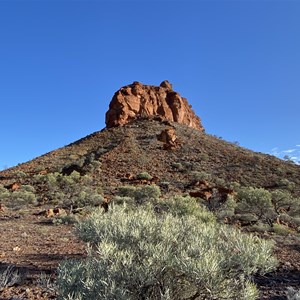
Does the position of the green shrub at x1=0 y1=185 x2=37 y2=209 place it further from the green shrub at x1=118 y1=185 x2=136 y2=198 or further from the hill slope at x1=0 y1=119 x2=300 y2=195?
the green shrub at x1=118 y1=185 x2=136 y2=198

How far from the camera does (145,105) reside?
6106 cm

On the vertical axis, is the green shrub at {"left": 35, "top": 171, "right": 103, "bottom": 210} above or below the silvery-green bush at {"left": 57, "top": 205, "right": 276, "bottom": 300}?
above

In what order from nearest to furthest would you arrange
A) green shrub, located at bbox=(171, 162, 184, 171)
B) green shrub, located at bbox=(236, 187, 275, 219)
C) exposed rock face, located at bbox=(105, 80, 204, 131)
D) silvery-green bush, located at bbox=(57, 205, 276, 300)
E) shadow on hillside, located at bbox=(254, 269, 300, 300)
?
silvery-green bush, located at bbox=(57, 205, 276, 300) → shadow on hillside, located at bbox=(254, 269, 300, 300) → green shrub, located at bbox=(236, 187, 275, 219) → green shrub, located at bbox=(171, 162, 184, 171) → exposed rock face, located at bbox=(105, 80, 204, 131)

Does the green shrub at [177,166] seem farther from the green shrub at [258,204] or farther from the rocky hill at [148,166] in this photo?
the green shrub at [258,204]

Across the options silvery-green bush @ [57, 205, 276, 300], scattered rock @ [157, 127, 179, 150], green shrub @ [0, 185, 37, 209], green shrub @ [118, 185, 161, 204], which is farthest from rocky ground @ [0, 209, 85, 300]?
scattered rock @ [157, 127, 179, 150]

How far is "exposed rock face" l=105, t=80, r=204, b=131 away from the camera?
5788 centimetres

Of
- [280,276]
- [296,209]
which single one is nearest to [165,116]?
[296,209]

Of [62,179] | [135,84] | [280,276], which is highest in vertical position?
[135,84]

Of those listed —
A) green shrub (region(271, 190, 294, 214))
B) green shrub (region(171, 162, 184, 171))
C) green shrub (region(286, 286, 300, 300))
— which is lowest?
green shrub (region(286, 286, 300, 300))

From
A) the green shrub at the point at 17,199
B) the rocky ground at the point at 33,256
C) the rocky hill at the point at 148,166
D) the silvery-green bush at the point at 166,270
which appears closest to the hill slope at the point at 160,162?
the rocky hill at the point at 148,166

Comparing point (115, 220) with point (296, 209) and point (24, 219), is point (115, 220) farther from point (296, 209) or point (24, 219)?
point (296, 209)

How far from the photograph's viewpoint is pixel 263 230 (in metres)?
13.7

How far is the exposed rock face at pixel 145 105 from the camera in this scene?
57.9 m

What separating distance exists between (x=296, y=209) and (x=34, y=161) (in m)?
34.9
